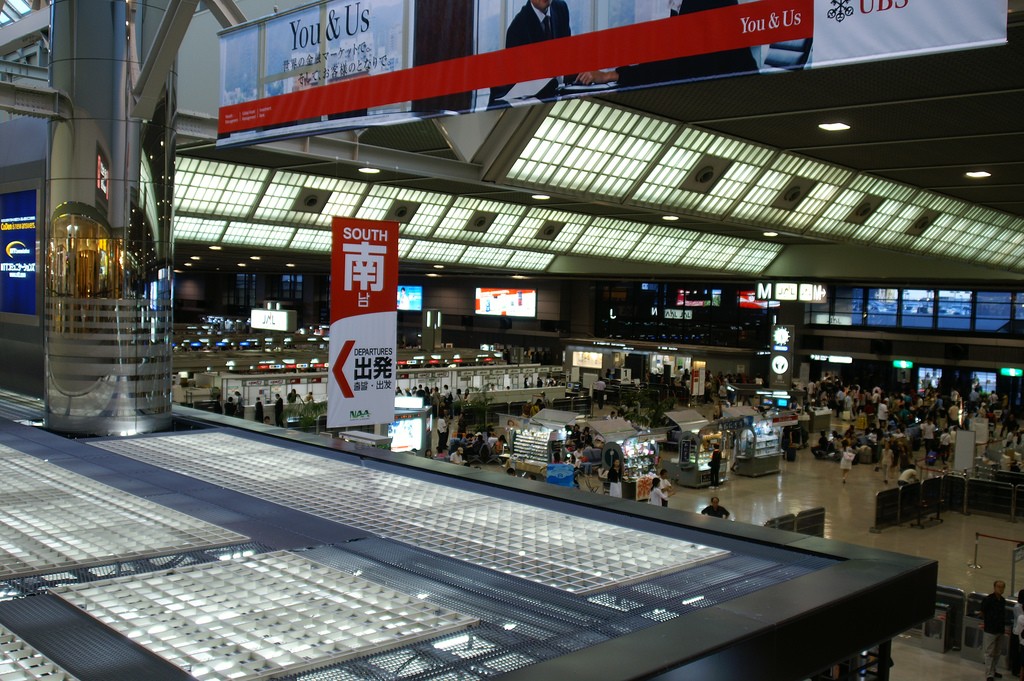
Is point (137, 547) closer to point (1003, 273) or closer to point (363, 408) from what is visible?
point (363, 408)

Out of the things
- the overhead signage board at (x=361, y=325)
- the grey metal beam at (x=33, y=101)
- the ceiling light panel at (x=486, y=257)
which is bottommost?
the overhead signage board at (x=361, y=325)

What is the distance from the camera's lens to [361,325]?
997 cm

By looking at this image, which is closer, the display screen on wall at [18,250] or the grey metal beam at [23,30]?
the display screen on wall at [18,250]

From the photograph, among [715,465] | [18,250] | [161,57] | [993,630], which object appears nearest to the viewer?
[161,57]

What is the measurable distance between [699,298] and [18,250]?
38208 mm

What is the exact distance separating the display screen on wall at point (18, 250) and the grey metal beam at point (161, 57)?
3644 mm

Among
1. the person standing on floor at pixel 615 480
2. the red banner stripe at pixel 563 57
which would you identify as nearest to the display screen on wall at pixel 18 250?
the red banner stripe at pixel 563 57

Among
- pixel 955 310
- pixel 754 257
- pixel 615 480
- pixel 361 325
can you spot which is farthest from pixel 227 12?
pixel 955 310

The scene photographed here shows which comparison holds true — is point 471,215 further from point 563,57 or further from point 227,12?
point 563,57

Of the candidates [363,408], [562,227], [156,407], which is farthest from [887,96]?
[562,227]

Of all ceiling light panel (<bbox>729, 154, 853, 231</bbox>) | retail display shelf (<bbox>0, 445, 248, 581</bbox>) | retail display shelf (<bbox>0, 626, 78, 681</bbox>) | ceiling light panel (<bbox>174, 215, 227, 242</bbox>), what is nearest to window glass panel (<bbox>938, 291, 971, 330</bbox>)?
ceiling light panel (<bbox>729, 154, 853, 231</bbox>)

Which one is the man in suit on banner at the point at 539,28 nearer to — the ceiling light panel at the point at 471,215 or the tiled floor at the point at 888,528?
the tiled floor at the point at 888,528

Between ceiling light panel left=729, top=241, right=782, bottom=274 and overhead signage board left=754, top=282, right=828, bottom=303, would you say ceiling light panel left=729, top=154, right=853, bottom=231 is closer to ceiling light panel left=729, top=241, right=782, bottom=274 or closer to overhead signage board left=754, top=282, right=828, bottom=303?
overhead signage board left=754, top=282, right=828, bottom=303

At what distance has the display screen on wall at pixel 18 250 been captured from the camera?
1152cm
